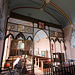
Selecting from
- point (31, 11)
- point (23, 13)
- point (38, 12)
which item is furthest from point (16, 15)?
point (38, 12)

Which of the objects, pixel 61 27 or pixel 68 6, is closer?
pixel 68 6

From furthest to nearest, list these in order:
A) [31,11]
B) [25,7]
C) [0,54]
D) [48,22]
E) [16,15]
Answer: [48,22] → [31,11] → [25,7] → [16,15] → [0,54]

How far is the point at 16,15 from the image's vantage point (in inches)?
134

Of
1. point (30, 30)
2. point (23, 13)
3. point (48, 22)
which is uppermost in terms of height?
point (23, 13)

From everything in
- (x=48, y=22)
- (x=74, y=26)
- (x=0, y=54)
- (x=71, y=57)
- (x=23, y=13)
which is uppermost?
(x=23, y=13)

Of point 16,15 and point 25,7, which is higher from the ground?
point 25,7

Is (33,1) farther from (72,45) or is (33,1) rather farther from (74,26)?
(72,45)

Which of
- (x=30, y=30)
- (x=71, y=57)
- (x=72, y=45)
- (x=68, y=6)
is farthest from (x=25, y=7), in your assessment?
→ (x=71, y=57)

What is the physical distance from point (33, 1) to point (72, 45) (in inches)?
144

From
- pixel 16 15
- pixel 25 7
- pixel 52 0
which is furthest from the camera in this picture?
pixel 25 7

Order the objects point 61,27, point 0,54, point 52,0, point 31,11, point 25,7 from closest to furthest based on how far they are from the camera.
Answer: point 0,54
point 52,0
point 25,7
point 31,11
point 61,27

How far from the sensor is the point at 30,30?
3.53 meters

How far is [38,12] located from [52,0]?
1237 mm

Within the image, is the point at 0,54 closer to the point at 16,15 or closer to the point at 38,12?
the point at 16,15
